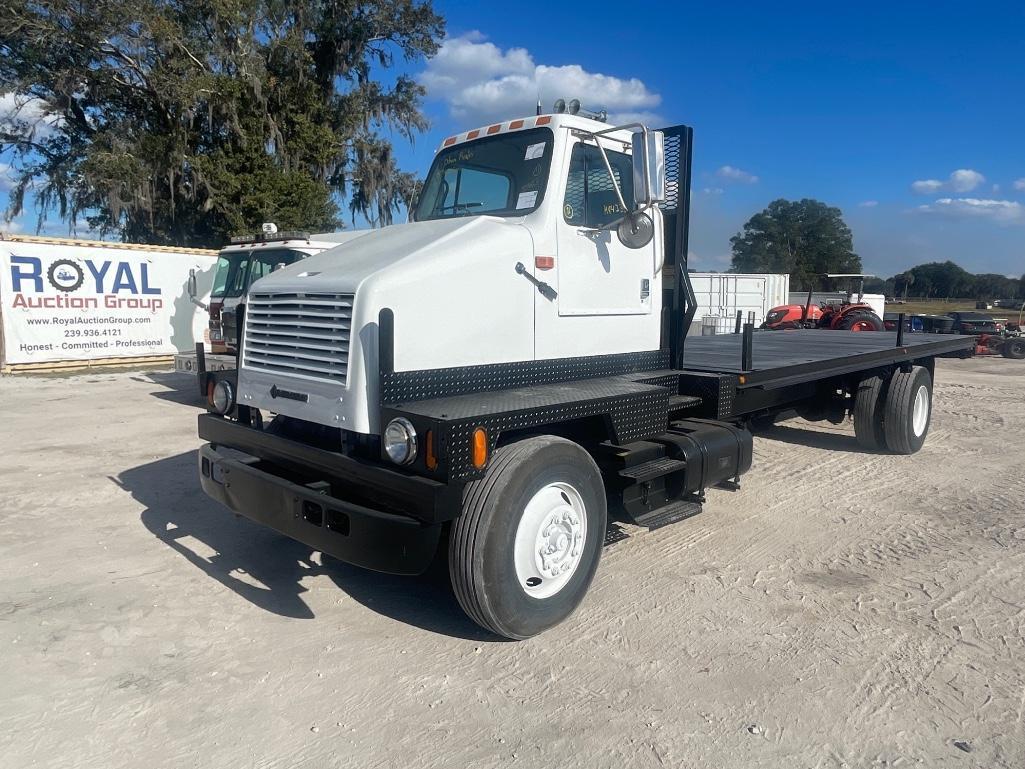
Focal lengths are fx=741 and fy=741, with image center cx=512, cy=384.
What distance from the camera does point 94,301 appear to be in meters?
16.0

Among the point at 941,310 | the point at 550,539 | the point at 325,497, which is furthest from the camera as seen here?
the point at 941,310

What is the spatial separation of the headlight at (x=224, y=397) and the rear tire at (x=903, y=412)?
6766 millimetres

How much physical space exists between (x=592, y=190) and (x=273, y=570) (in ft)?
10.6

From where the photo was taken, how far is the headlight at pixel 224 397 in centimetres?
470

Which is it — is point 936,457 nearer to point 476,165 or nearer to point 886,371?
point 886,371

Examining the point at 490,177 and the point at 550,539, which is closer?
the point at 550,539

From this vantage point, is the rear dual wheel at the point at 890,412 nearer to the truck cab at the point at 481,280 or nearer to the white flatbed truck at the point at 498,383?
the white flatbed truck at the point at 498,383

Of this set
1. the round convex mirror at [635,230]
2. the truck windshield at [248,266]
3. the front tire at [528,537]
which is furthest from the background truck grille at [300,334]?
the truck windshield at [248,266]

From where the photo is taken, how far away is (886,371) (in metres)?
8.23

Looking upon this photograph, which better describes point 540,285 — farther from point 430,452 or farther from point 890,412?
point 890,412

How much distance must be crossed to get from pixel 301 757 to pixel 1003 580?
4.26m

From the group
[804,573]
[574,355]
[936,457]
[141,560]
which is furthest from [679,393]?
[936,457]

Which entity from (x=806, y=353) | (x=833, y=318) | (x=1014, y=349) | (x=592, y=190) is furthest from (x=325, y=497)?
(x=1014, y=349)

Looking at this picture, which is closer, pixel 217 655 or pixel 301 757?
pixel 301 757
